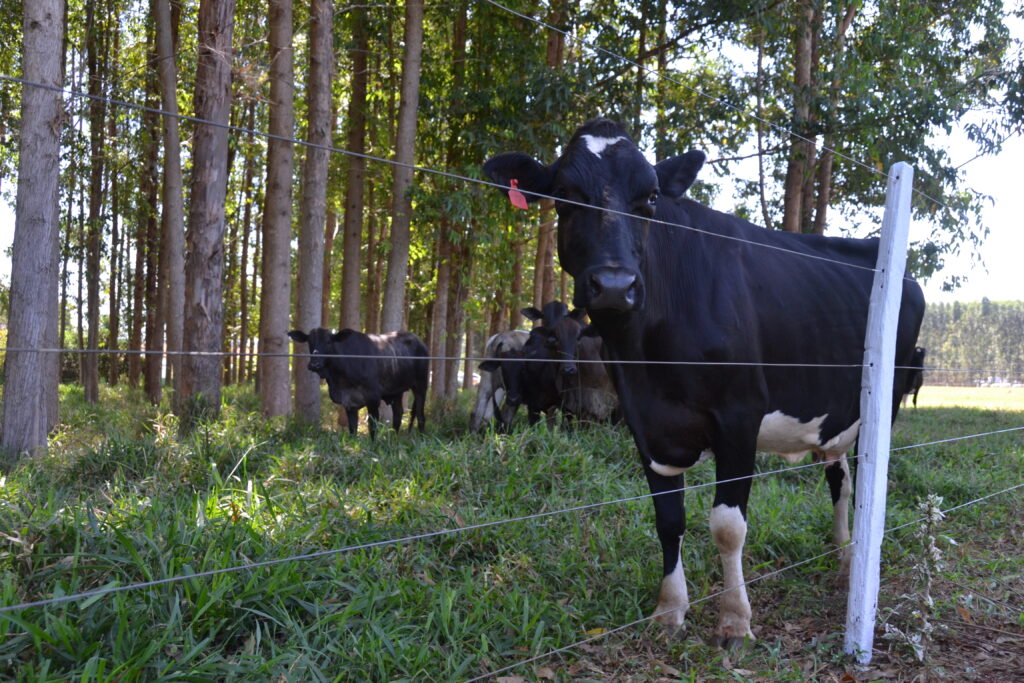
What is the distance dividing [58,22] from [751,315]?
20.9ft

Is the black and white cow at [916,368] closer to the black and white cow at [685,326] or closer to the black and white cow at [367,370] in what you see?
the black and white cow at [685,326]

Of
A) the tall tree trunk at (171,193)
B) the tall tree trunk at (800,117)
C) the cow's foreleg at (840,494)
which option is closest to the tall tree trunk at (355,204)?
the tall tree trunk at (171,193)

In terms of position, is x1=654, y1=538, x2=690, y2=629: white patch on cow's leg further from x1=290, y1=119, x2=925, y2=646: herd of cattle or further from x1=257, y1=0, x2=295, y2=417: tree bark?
x1=257, y1=0, x2=295, y2=417: tree bark

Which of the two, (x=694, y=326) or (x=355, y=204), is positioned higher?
(x=355, y=204)

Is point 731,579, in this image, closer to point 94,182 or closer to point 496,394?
point 496,394

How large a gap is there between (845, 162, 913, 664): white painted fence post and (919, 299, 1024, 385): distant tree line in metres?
2.82

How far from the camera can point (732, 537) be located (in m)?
3.81

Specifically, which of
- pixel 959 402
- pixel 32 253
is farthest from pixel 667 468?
pixel 959 402

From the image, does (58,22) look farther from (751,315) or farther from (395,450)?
(751,315)

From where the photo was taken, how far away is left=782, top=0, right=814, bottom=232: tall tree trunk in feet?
39.9

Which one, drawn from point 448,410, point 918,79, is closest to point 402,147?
point 448,410

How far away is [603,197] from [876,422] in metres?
1.61

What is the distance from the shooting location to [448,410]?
42.9 ft

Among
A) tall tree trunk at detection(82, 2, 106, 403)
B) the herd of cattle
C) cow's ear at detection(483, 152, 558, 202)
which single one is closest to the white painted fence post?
the herd of cattle
